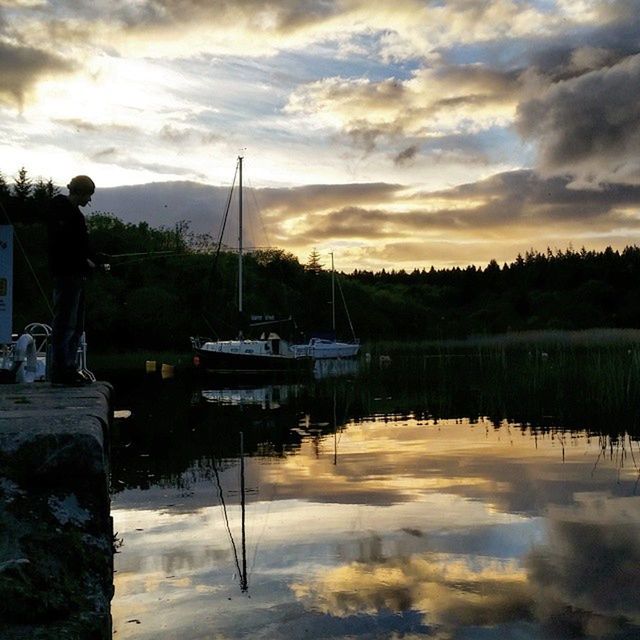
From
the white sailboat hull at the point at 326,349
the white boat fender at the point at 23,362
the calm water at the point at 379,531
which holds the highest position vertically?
the white boat fender at the point at 23,362

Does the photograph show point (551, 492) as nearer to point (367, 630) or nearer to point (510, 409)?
point (367, 630)

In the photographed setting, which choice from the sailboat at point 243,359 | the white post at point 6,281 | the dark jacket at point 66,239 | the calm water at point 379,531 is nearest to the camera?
the calm water at point 379,531

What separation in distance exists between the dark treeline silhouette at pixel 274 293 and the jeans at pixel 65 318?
19845 mm

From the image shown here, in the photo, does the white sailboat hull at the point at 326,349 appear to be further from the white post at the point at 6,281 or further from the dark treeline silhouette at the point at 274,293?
the white post at the point at 6,281

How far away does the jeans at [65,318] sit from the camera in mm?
8898

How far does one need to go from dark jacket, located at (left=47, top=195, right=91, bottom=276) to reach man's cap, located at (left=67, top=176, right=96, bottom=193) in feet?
0.40

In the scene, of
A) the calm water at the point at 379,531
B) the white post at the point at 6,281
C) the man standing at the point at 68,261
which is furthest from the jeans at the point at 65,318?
the white post at the point at 6,281

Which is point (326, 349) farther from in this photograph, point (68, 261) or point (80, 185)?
point (80, 185)

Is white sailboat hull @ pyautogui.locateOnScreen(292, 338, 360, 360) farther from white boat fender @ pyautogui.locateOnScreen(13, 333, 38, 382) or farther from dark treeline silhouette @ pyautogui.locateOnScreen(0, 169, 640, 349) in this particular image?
white boat fender @ pyautogui.locateOnScreen(13, 333, 38, 382)

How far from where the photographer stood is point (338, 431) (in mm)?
16156

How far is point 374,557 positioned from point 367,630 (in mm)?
1682

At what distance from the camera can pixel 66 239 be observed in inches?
341

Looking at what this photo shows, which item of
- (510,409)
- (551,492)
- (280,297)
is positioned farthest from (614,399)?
(280,297)

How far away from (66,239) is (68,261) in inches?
8.3
